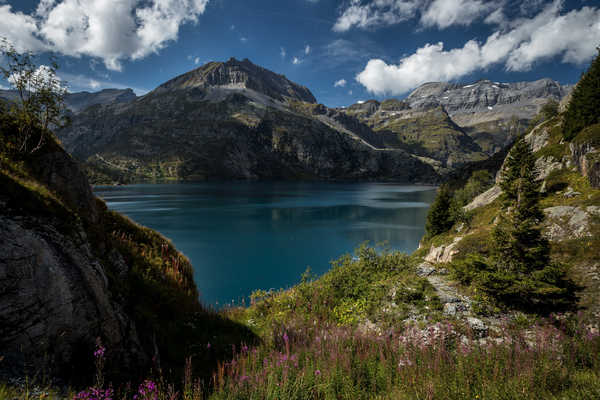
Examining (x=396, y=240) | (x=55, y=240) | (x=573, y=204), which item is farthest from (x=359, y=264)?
(x=396, y=240)

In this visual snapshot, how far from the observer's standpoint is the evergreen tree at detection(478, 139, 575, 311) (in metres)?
9.25

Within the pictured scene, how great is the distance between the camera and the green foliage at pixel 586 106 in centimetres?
2895

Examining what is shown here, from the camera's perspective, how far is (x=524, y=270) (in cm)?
1011

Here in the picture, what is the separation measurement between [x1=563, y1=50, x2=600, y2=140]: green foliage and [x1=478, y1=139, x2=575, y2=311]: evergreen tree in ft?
98.5

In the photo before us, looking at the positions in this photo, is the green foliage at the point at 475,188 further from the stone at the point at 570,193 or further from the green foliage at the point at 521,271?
the green foliage at the point at 521,271

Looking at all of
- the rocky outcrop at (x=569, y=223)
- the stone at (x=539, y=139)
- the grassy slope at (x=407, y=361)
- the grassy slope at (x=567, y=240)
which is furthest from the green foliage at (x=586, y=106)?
the grassy slope at (x=407, y=361)

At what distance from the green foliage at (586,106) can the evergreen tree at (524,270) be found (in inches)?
1182

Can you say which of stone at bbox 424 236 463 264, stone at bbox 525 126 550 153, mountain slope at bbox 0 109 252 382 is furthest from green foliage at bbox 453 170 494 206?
mountain slope at bbox 0 109 252 382

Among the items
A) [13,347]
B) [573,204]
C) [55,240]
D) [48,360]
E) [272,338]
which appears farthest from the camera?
[573,204]

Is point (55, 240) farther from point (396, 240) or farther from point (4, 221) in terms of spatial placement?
point (396, 240)

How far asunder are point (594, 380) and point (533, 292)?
6277 millimetres

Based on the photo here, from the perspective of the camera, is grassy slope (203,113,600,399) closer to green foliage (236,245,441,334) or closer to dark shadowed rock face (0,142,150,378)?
green foliage (236,245,441,334)

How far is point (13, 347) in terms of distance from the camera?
3.69 metres

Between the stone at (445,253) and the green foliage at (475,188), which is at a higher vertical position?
the green foliage at (475,188)
